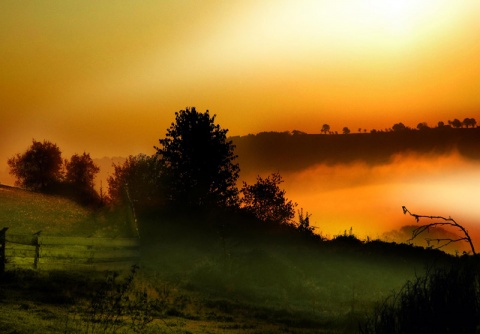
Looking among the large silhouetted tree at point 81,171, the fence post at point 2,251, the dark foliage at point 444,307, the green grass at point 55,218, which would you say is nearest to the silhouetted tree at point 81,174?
the large silhouetted tree at point 81,171

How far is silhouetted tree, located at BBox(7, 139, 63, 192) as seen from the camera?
9781 cm

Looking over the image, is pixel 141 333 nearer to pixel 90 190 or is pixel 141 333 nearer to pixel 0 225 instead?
pixel 0 225

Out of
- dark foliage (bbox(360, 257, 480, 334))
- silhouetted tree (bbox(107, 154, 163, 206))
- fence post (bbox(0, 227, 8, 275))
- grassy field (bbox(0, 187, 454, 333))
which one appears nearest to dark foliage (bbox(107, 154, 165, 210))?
silhouetted tree (bbox(107, 154, 163, 206))

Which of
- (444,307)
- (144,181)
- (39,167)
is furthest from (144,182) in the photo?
(444,307)

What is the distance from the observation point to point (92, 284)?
27266 millimetres

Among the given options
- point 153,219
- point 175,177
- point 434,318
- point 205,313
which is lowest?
point 205,313

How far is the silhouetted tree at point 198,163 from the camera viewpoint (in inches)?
2574

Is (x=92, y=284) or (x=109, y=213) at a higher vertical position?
(x=109, y=213)

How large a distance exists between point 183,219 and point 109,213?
775 centimetres

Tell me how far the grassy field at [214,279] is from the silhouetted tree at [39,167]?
70.7 feet

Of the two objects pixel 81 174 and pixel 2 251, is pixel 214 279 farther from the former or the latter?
pixel 81 174

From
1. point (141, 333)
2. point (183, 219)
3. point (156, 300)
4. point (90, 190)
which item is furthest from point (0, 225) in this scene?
point (90, 190)

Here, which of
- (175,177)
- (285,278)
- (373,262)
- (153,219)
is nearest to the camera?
(285,278)

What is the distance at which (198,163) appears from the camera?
6669 cm
